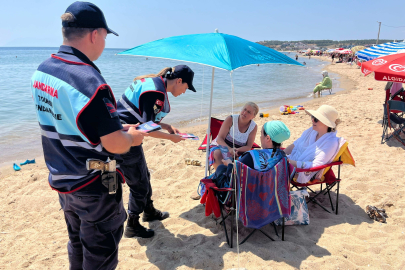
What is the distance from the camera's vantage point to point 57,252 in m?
2.80

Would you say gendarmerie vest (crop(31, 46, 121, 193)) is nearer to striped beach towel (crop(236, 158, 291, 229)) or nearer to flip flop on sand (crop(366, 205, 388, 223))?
striped beach towel (crop(236, 158, 291, 229))

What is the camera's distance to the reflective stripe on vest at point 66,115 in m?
1.40

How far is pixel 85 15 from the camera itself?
58.5 inches

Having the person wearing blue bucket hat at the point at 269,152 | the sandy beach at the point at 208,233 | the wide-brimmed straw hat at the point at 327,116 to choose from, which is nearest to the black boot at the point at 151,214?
the sandy beach at the point at 208,233

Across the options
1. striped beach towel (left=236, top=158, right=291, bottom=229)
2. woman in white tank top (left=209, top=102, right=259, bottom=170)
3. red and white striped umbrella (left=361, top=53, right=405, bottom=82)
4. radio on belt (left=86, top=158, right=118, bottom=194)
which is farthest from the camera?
red and white striped umbrella (left=361, top=53, right=405, bottom=82)

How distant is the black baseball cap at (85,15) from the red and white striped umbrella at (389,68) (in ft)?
15.5

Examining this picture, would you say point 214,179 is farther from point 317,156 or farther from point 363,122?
point 363,122

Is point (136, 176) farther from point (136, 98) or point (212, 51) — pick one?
point (212, 51)

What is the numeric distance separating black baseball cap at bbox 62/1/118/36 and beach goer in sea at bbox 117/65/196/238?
39.3 inches

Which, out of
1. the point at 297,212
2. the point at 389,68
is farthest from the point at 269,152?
the point at 389,68

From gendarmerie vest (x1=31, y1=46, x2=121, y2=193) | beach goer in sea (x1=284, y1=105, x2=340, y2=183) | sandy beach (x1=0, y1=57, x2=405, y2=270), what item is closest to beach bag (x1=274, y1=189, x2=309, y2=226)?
sandy beach (x1=0, y1=57, x2=405, y2=270)

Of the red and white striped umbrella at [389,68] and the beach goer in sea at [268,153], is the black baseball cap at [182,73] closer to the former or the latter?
the beach goer in sea at [268,153]

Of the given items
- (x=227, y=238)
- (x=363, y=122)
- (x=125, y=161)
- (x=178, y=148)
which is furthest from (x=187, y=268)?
(x=363, y=122)

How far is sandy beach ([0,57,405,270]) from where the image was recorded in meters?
2.62
